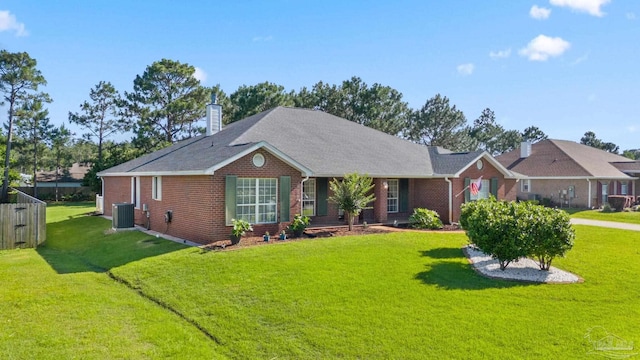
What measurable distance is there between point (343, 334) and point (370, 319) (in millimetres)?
773

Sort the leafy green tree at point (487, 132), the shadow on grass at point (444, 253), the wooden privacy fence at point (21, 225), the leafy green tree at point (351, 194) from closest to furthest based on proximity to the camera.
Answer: the shadow on grass at point (444, 253) → the wooden privacy fence at point (21, 225) → the leafy green tree at point (351, 194) → the leafy green tree at point (487, 132)

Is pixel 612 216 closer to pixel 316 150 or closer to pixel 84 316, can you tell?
pixel 316 150

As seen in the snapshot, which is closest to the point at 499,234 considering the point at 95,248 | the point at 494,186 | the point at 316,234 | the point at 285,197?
the point at 316,234

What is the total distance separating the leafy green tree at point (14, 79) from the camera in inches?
1523

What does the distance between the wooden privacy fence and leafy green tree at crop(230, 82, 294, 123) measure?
27.2 meters

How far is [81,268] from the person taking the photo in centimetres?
1162

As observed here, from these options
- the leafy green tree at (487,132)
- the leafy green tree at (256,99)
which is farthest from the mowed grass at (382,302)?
the leafy green tree at (487,132)

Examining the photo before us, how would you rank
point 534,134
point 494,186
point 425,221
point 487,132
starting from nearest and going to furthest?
point 425,221
point 494,186
point 487,132
point 534,134

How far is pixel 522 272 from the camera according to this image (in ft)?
33.6

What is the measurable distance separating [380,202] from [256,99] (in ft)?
A: 86.9

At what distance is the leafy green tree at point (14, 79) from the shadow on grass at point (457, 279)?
141ft

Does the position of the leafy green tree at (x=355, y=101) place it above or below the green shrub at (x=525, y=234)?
above

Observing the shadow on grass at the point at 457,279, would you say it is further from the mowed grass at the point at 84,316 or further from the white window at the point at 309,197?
the white window at the point at 309,197

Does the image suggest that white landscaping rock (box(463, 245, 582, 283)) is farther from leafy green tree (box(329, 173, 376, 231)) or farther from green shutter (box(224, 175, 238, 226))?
green shutter (box(224, 175, 238, 226))
